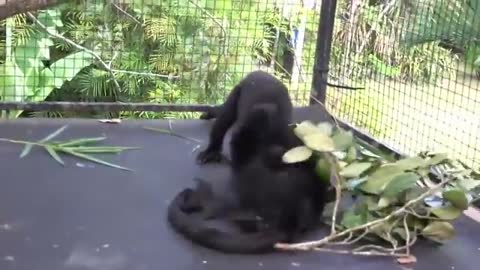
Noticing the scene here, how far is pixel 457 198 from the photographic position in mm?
1479

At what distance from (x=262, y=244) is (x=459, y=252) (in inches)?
17.1

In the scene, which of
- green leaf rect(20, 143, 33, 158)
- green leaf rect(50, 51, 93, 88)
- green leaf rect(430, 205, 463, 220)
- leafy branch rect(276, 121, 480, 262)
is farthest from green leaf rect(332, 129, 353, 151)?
green leaf rect(50, 51, 93, 88)

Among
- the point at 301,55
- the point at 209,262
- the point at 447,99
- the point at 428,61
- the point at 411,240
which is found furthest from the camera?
the point at 301,55

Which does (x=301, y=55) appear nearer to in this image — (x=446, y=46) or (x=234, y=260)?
(x=446, y=46)

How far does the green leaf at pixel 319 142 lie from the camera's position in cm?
153

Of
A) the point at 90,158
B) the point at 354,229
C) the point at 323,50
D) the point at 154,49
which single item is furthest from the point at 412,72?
the point at 154,49

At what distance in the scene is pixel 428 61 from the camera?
2.18 metres

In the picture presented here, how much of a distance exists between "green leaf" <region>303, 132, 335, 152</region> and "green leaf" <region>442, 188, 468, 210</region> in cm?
26

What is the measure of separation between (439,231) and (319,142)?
32 centimetres

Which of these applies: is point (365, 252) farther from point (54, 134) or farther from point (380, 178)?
point (54, 134)

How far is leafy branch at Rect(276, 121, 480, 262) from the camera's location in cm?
147

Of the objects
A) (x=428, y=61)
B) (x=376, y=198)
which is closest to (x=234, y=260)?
(x=376, y=198)

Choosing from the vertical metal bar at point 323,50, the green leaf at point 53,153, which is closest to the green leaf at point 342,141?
the green leaf at point 53,153

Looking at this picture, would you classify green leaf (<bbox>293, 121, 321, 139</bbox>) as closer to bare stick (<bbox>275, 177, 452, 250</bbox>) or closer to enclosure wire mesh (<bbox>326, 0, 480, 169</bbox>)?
bare stick (<bbox>275, 177, 452, 250</bbox>)
